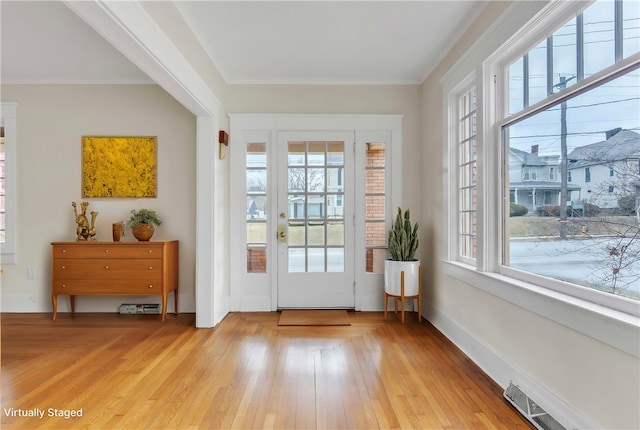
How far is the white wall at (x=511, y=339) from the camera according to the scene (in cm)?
136

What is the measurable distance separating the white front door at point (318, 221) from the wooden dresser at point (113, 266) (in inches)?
50.7

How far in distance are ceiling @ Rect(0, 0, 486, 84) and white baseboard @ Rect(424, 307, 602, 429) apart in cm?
248

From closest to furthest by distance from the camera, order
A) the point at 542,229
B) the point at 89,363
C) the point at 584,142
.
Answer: the point at 584,142 < the point at 542,229 < the point at 89,363

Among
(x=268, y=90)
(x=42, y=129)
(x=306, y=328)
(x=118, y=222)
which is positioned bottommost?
(x=306, y=328)

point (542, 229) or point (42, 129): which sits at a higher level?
point (42, 129)

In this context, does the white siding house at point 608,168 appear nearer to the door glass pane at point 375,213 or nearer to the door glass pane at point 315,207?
the door glass pane at point 375,213

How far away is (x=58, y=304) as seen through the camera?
359cm

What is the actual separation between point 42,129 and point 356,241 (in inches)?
147

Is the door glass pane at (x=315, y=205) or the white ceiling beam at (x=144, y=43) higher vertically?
the white ceiling beam at (x=144, y=43)

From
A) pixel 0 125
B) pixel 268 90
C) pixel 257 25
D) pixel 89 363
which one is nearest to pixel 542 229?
pixel 257 25

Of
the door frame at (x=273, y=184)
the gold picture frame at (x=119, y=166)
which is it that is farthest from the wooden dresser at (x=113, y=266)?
the door frame at (x=273, y=184)

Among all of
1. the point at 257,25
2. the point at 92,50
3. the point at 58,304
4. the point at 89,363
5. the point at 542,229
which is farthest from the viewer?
the point at 58,304

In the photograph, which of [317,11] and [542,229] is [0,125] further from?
[542,229]

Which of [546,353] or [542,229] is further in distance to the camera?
[542,229]
